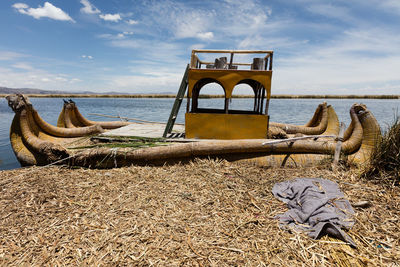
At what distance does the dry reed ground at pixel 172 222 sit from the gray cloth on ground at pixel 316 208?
0.14 metres

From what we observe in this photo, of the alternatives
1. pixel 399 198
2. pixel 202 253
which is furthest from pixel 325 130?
pixel 202 253

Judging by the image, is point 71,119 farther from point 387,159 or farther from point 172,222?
point 387,159

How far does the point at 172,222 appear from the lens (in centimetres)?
376

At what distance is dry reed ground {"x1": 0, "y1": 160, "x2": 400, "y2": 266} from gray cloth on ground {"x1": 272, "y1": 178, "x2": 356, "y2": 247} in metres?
0.14

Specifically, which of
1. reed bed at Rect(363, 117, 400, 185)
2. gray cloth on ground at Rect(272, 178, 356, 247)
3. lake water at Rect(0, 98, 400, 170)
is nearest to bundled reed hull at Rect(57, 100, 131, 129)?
lake water at Rect(0, 98, 400, 170)

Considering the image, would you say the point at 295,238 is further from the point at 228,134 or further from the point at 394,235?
the point at 228,134

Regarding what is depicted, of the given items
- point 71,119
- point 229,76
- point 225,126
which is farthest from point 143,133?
point 71,119

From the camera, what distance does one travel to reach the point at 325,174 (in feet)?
18.8

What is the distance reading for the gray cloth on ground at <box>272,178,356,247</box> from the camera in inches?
136

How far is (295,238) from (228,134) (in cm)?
495

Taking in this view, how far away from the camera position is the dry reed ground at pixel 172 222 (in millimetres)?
3033

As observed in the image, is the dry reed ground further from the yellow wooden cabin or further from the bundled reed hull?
the bundled reed hull

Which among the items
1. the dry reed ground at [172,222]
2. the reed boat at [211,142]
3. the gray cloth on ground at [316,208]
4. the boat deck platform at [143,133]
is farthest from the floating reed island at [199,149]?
the gray cloth on ground at [316,208]

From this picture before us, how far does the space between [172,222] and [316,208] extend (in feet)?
8.27
